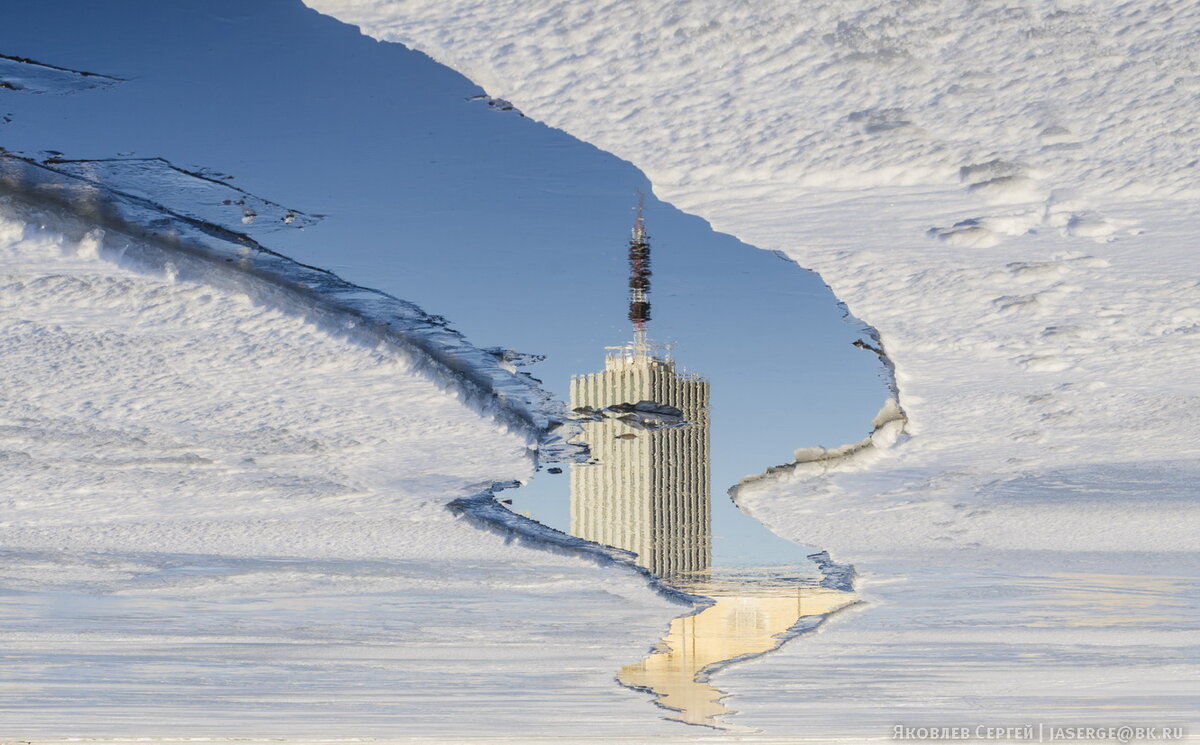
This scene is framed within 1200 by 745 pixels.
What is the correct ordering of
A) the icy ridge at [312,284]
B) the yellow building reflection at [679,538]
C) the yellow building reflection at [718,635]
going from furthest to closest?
the yellow building reflection at [718,635]
the yellow building reflection at [679,538]
the icy ridge at [312,284]

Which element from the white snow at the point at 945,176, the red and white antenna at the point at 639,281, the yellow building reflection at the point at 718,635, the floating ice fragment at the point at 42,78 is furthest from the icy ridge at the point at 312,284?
the yellow building reflection at the point at 718,635

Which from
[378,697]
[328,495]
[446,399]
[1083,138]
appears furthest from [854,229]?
[378,697]

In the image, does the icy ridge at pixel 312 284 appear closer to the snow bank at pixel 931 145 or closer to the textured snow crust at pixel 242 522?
the textured snow crust at pixel 242 522

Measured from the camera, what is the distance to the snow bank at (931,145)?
1.91 metres

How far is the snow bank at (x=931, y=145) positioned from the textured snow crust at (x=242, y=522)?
1.13 metres

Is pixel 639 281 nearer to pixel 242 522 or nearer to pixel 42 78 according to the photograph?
pixel 42 78

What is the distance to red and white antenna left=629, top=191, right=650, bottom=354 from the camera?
3002mm

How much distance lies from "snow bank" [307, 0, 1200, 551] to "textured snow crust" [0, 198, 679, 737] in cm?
113

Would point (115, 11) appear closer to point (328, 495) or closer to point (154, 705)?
point (328, 495)

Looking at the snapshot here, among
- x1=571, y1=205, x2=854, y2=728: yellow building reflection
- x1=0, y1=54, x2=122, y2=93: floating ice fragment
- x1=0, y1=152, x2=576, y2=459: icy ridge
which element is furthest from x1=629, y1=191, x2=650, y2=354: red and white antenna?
x1=0, y1=54, x2=122, y2=93: floating ice fragment

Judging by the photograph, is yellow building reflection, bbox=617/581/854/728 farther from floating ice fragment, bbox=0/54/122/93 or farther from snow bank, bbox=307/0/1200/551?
floating ice fragment, bbox=0/54/122/93

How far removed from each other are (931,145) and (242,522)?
430 cm

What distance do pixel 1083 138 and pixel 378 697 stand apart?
10.6 meters

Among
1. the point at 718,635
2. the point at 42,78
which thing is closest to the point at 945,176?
the point at 42,78
